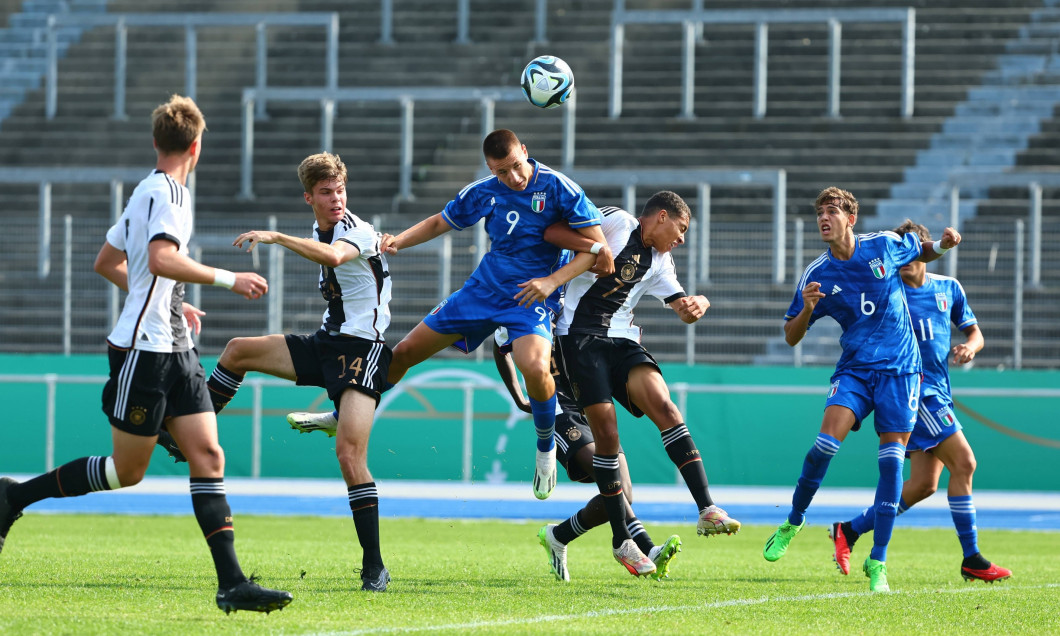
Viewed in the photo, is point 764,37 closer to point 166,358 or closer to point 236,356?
point 236,356

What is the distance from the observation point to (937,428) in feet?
27.7

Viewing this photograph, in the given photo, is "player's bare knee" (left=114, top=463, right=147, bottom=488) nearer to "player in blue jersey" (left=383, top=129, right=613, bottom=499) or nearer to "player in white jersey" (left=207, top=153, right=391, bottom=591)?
"player in white jersey" (left=207, top=153, right=391, bottom=591)

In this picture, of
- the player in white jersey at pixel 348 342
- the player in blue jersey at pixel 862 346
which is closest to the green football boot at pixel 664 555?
the player in blue jersey at pixel 862 346

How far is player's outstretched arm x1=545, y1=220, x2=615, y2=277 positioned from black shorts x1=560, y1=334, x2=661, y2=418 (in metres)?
0.46

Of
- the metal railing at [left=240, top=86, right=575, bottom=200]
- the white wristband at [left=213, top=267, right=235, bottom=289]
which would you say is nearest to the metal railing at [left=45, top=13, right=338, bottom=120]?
the metal railing at [left=240, top=86, right=575, bottom=200]

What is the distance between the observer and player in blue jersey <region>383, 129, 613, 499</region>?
7.34m

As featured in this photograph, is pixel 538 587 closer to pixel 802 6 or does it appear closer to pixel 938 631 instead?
pixel 938 631

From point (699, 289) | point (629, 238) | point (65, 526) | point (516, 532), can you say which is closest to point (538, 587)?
point (629, 238)

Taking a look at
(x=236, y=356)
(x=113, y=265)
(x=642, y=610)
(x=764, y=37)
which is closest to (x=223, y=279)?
(x=113, y=265)

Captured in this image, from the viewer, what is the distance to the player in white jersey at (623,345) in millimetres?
7465

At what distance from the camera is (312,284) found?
17.6m

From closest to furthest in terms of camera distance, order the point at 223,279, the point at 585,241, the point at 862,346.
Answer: the point at 223,279, the point at 585,241, the point at 862,346

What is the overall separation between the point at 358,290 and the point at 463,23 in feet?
56.9

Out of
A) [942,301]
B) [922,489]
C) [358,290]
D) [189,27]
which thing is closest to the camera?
[358,290]
